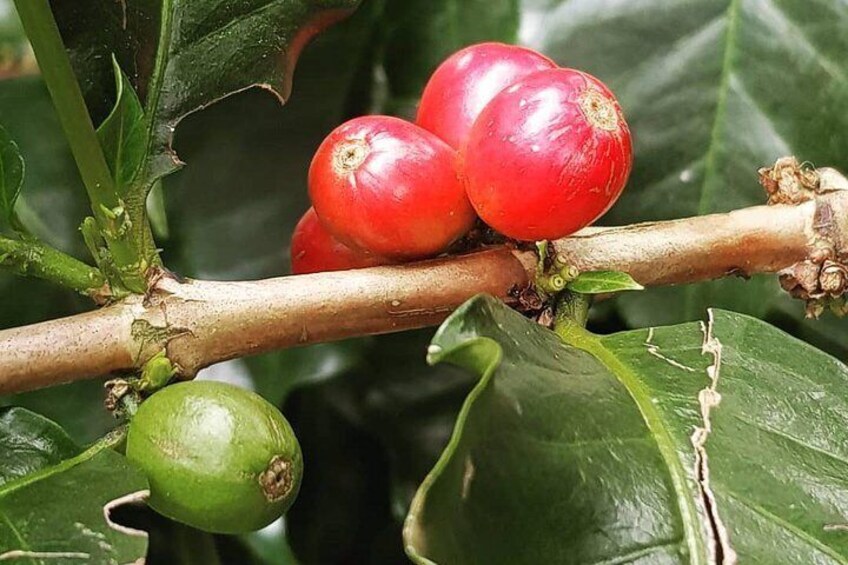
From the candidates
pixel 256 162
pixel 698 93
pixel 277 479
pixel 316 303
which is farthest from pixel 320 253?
pixel 698 93

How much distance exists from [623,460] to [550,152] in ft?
0.56

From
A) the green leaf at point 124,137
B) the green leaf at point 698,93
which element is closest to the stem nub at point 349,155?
the green leaf at point 124,137

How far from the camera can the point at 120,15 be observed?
0.66 m

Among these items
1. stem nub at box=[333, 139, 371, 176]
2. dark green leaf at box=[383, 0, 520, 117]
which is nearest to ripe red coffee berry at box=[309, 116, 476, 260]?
stem nub at box=[333, 139, 371, 176]

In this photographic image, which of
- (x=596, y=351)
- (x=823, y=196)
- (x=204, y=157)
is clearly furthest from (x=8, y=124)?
(x=823, y=196)

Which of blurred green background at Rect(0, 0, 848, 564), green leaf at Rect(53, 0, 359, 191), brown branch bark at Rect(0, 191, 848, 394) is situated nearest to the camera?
brown branch bark at Rect(0, 191, 848, 394)

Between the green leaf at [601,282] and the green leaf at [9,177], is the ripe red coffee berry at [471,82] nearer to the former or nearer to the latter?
the green leaf at [601,282]

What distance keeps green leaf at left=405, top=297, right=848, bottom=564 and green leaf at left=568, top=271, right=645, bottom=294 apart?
0.14 ft

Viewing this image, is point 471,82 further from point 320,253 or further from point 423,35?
point 423,35

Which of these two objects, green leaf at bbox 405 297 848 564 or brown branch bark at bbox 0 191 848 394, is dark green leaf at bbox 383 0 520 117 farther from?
green leaf at bbox 405 297 848 564

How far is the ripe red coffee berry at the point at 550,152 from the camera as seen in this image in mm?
527

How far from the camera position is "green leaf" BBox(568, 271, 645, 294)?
0.58 metres

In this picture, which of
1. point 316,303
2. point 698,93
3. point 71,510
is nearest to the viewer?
point 71,510

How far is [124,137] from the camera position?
583 mm
